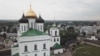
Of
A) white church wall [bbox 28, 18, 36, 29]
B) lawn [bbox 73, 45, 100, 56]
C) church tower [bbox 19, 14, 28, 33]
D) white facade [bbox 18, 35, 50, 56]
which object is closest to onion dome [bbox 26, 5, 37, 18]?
white church wall [bbox 28, 18, 36, 29]

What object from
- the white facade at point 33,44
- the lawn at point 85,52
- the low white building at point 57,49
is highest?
the white facade at point 33,44

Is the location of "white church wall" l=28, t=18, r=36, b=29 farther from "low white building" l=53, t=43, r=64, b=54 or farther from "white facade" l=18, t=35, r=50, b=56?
"low white building" l=53, t=43, r=64, b=54

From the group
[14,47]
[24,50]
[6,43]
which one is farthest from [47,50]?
[6,43]

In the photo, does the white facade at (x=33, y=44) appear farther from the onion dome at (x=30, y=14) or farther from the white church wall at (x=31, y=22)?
the onion dome at (x=30, y=14)

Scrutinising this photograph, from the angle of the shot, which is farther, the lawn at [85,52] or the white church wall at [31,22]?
the lawn at [85,52]

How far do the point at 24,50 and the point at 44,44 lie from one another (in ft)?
9.11

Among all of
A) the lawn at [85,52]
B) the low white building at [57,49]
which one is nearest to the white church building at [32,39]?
the low white building at [57,49]

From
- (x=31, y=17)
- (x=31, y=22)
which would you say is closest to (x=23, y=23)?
(x=31, y=22)

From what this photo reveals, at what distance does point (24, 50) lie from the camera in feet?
70.1

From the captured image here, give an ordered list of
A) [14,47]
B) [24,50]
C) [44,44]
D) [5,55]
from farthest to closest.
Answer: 1. [5,55]
2. [14,47]
3. [44,44]
4. [24,50]

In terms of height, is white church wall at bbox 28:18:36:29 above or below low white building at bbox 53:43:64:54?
above

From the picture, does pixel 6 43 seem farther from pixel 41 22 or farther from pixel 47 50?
pixel 47 50

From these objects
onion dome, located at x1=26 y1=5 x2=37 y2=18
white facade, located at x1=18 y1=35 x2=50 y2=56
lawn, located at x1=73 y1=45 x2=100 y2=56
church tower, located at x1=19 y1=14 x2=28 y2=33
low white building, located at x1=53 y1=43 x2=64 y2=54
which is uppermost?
onion dome, located at x1=26 y1=5 x2=37 y2=18

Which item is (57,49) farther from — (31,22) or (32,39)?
(32,39)
